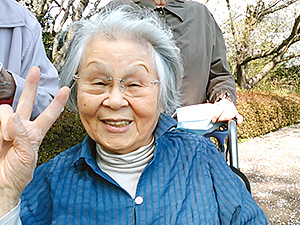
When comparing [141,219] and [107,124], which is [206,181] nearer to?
[141,219]

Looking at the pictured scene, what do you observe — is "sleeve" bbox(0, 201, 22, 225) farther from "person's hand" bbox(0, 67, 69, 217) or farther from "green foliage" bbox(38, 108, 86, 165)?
"green foliage" bbox(38, 108, 86, 165)

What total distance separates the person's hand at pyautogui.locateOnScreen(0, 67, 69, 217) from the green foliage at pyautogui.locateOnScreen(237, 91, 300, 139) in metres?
8.94

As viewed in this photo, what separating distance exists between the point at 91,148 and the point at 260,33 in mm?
12021

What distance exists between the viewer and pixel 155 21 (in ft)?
5.70

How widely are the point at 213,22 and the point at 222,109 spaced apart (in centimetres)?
67

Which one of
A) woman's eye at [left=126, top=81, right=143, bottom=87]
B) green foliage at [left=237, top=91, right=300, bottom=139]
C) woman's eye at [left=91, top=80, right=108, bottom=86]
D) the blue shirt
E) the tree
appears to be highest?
woman's eye at [left=126, top=81, right=143, bottom=87]

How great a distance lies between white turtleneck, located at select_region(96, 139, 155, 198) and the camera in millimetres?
1622

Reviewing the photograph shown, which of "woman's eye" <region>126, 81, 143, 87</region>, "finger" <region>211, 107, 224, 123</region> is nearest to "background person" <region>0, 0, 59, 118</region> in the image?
"woman's eye" <region>126, 81, 143, 87</region>

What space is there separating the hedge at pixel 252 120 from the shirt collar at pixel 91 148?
8.08ft

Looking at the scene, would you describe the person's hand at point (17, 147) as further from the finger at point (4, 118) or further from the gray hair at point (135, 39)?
the gray hair at point (135, 39)

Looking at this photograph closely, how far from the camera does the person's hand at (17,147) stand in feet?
3.82

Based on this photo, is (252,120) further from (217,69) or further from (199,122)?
(199,122)

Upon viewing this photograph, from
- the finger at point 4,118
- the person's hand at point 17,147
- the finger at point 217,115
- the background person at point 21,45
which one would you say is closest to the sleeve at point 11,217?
the person's hand at point 17,147

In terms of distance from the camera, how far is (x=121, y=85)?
60.4 inches
